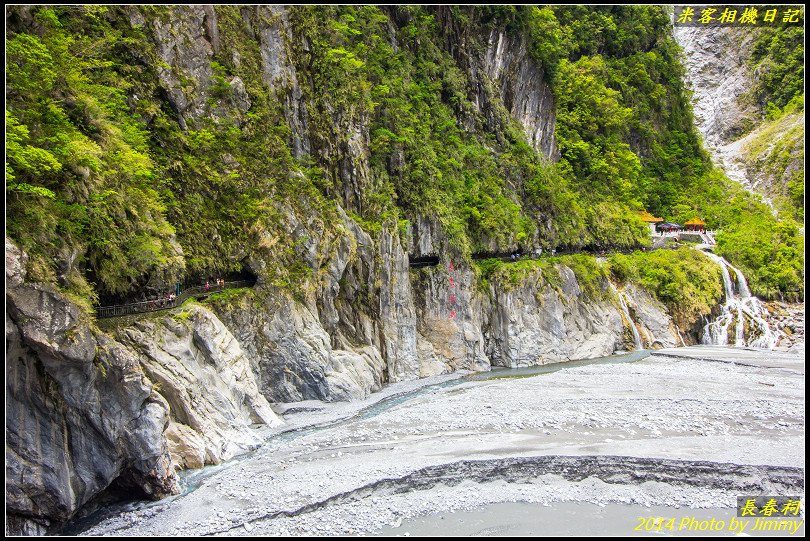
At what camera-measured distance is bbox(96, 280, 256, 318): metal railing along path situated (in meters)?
18.5

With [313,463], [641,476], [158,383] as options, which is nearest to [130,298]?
[158,383]

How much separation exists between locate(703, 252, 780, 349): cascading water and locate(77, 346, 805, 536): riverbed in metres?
17.9

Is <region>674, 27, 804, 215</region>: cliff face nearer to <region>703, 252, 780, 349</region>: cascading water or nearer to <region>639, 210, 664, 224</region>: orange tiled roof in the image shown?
<region>639, 210, 664, 224</region>: orange tiled roof

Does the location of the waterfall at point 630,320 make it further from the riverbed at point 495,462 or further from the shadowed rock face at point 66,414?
the shadowed rock face at point 66,414

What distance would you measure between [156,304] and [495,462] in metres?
13.4

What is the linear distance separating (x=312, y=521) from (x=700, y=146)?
255 feet

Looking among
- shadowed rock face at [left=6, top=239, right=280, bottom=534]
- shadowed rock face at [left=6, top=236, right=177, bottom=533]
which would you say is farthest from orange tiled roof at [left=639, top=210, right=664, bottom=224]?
shadowed rock face at [left=6, top=236, right=177, bottom=533]

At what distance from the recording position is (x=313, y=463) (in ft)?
62.8

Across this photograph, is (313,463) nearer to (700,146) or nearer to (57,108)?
(57,108)

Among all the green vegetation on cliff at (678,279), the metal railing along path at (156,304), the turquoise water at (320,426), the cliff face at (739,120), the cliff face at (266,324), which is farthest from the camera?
the cliff face at (739,120)

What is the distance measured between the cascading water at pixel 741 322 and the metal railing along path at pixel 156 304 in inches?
1568

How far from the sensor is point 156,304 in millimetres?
20375

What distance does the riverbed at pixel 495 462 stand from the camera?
15.7 metres

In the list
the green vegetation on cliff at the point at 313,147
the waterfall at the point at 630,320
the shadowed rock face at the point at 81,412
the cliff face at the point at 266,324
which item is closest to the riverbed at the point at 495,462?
the shadowed rock face at the point at 81,412
